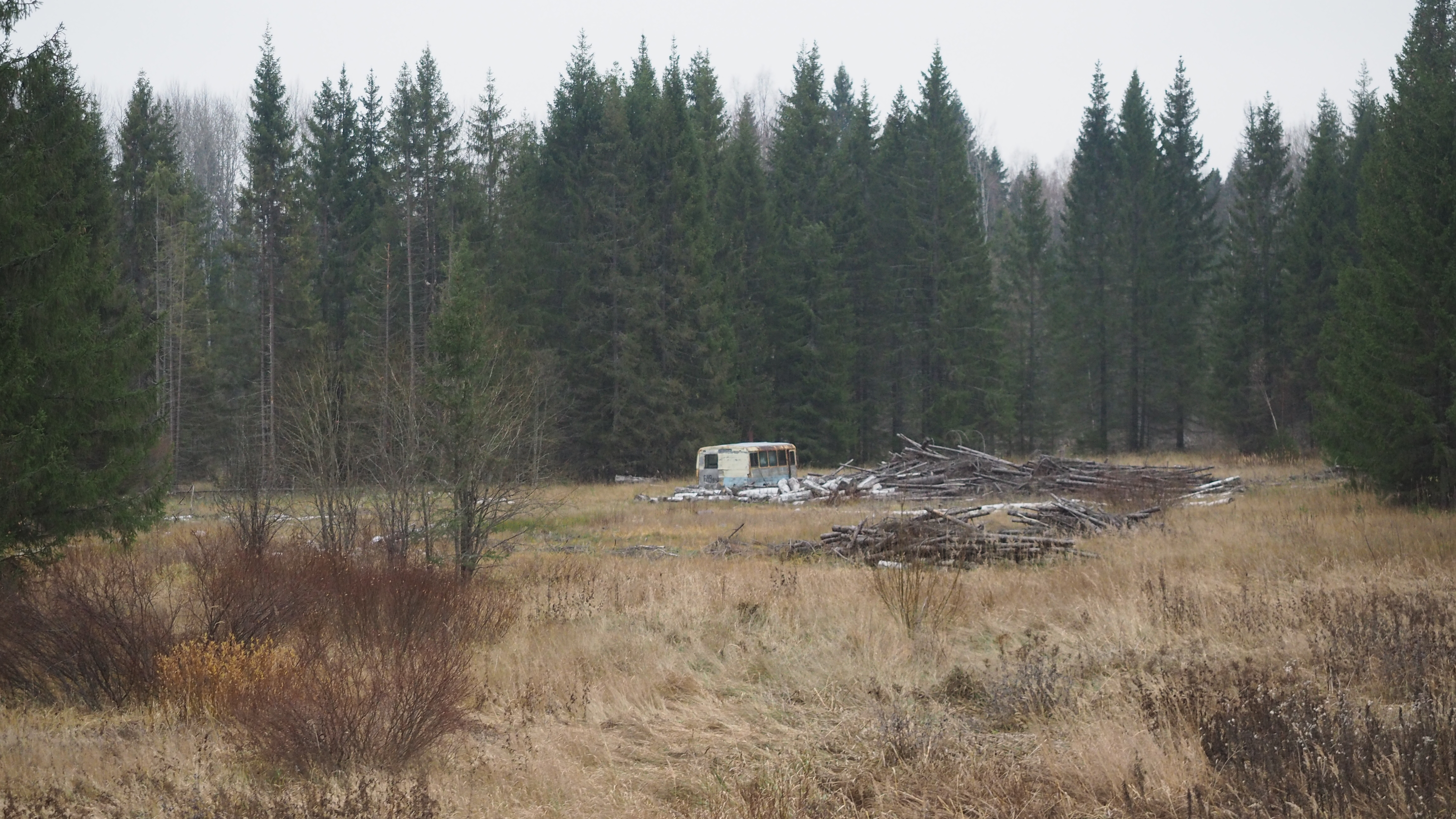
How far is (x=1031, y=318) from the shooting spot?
2007 inches

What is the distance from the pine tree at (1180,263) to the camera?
151 ft

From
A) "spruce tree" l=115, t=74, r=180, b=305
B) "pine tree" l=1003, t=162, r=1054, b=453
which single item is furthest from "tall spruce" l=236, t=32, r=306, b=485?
"pine tree" l=1003, t=162, r=1054, b=453

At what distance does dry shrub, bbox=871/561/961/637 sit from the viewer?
9.16 m

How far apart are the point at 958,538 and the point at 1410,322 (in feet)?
35.8

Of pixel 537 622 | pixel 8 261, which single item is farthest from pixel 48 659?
pixel 8 261

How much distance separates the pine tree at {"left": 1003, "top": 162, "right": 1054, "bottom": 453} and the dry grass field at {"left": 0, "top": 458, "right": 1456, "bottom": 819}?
3749cm

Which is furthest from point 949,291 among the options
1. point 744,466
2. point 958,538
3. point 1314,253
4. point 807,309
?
point 958,538

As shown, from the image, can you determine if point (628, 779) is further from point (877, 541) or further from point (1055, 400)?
point (1055, 400)

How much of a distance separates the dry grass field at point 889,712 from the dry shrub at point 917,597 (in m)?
0.07

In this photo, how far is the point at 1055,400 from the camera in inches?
1901

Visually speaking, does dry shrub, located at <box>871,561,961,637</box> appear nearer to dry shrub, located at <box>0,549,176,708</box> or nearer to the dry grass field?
the dry grass field

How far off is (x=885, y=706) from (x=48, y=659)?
6048 mm

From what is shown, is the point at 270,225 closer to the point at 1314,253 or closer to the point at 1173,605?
the point at 1173,605

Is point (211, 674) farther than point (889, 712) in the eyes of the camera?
Yes
